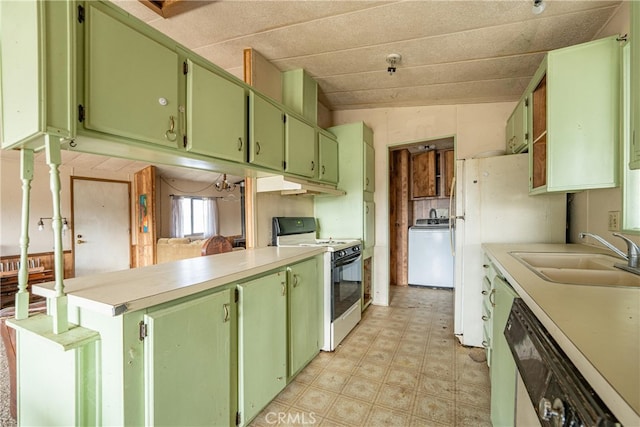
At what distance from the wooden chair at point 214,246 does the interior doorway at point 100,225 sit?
3569mm

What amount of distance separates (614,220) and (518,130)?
3.58 ft

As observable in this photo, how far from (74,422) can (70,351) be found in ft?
0.88

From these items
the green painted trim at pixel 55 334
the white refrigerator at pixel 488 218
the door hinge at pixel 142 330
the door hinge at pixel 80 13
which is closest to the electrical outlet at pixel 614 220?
the white refrigerator at pixel 488 218

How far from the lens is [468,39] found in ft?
7.01

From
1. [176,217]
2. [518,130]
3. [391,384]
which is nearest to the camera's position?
[391,384]

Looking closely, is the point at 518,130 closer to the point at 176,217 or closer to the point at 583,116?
the point at 583,116

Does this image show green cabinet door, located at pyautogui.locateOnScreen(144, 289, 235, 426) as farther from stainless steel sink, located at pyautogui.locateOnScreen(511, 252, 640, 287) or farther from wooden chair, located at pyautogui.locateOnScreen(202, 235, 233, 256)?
stainless steel sink, located at pyautogui.locateOnScreen(511, 252, 640, 287)

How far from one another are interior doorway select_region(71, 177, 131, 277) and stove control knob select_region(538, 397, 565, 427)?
6.05 m

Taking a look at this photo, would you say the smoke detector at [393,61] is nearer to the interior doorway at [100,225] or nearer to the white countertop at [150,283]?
the white countertop at [150,283]

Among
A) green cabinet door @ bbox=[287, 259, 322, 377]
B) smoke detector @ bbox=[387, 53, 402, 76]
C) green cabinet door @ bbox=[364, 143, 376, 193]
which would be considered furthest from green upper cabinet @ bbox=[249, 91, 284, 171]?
green cabinet door @ bbox=[364, 143, 376, 193]

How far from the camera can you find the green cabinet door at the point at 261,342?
4.79 feet

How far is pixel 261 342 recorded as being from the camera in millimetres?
1593

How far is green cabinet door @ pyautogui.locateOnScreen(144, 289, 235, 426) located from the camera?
1.03m

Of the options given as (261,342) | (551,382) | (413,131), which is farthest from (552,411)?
(413,131)
